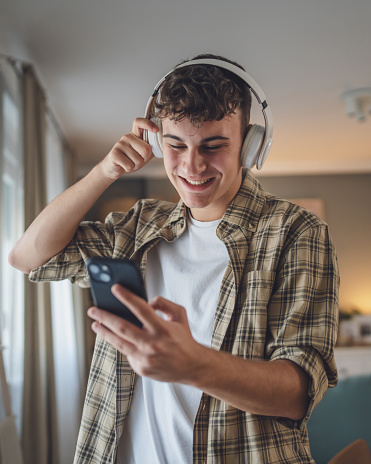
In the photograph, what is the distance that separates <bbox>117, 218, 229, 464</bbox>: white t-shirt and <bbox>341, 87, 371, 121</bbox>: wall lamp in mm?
2856

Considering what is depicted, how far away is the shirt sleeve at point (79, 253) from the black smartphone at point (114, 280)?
429mm

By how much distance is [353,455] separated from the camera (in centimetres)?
155

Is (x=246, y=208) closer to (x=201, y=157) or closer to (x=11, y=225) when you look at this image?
(x=201, y=157)

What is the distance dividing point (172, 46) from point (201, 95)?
1.93 m

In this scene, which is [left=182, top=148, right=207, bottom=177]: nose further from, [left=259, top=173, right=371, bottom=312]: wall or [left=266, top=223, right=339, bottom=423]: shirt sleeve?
[left=259, top=173, right=371, bottom=312]: wall

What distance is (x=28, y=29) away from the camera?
2.42 metres

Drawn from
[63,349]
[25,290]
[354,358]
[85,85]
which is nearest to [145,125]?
[25,290]

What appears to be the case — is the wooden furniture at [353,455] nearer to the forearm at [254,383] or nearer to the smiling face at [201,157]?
the forearm at [254,383]

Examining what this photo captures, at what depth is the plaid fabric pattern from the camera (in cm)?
81

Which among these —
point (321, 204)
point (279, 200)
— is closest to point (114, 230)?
point (279, 200)

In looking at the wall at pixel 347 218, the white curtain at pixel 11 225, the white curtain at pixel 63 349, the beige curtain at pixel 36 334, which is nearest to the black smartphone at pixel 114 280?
the white curtain at pixel 11 225

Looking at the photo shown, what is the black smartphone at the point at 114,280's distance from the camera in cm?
59

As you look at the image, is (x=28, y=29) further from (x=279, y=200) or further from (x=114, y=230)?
(x=279, y=200)

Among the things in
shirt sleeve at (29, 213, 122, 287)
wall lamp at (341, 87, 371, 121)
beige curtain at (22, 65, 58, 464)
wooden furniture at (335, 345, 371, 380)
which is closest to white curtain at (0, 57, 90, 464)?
beige curtain at (22, 65, 58, 464)
